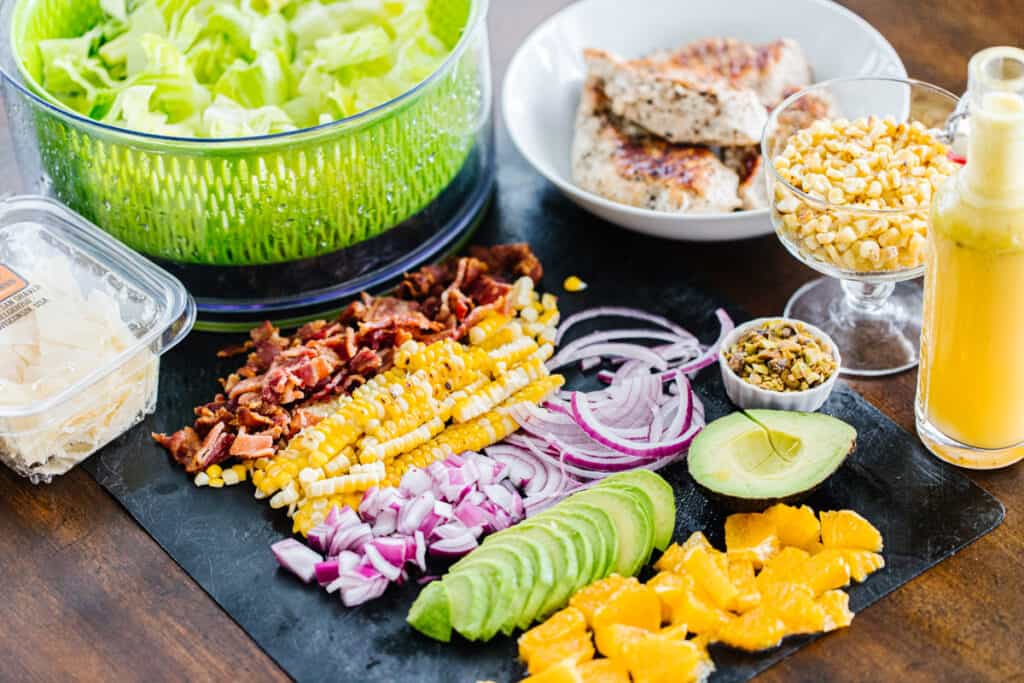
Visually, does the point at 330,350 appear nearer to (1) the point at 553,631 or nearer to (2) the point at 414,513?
(2) the point at 414,513

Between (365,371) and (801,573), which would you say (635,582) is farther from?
(365,371)

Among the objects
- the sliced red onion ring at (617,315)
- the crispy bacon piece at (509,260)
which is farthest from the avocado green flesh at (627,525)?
the crispy bacon piece at (509,260)

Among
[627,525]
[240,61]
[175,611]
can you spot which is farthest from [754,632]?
[240,61]

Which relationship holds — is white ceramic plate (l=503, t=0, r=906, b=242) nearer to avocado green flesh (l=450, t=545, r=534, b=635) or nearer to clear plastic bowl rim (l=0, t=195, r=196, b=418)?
clear plastic bowl rim (l=0, t=195, r=196, b=418)

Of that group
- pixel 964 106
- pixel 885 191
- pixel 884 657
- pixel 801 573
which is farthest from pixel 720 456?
pixel 964 106

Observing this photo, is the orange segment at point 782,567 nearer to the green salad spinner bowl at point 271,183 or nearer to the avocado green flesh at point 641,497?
the avocado green flesh at point 641,497

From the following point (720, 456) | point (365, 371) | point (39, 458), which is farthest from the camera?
point (365, 371)
